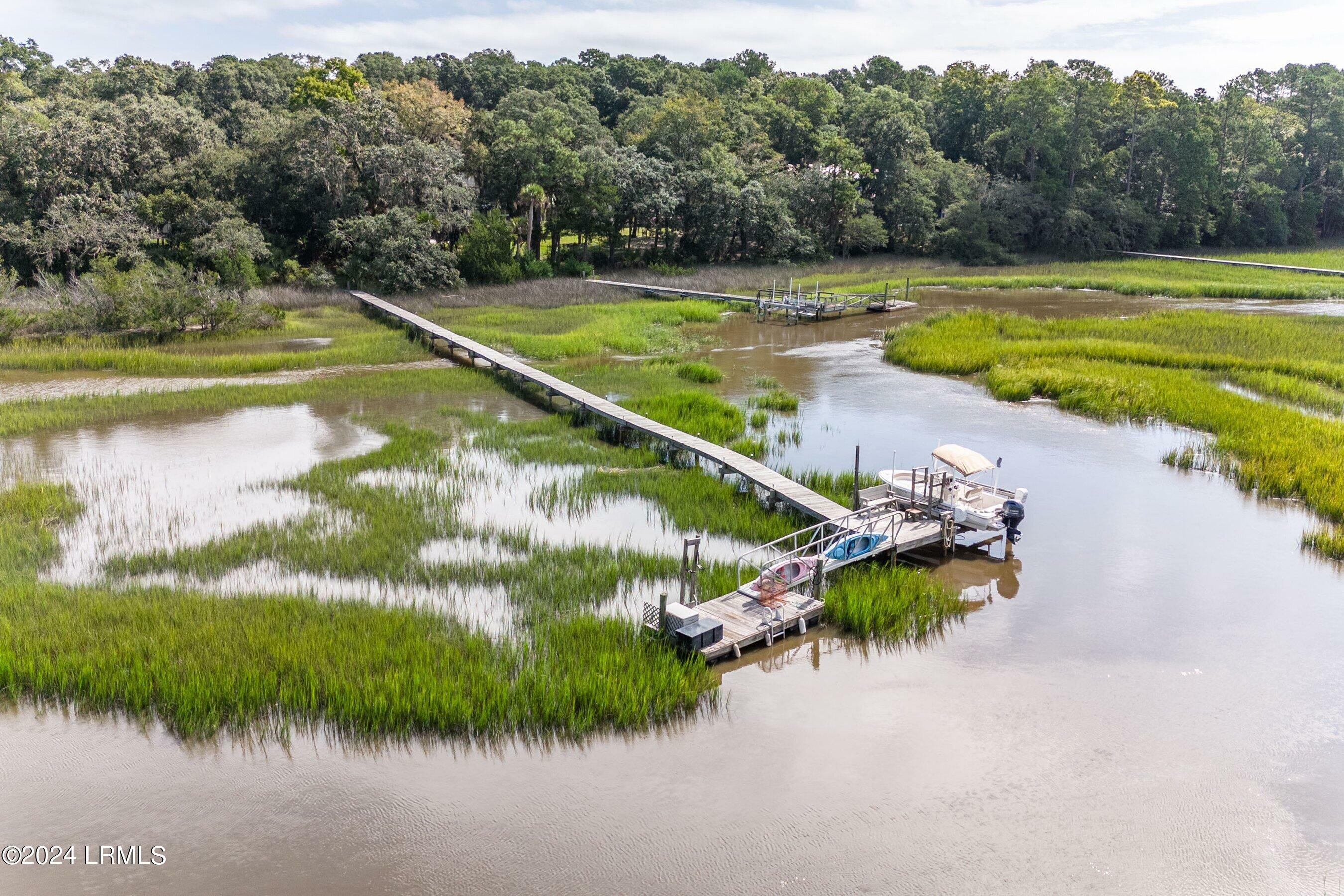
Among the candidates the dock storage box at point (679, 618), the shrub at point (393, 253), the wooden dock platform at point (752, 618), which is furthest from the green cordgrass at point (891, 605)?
the shrub at point (393, 253)

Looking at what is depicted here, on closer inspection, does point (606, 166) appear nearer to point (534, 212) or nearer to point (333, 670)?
point (534, 212)

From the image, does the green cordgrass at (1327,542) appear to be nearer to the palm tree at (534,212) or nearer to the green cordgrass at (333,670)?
the green cordgrass at (333,670)

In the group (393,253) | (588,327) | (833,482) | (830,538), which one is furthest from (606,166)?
(830,538)

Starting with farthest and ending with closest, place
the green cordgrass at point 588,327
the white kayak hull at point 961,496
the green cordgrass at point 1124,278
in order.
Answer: the green cordgrass at point 1124,278
the green cordgrass at point 588,327
the white kayak hull at point 961,496

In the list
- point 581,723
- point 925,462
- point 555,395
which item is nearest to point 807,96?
point 555,395

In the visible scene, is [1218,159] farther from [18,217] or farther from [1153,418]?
[18,217]

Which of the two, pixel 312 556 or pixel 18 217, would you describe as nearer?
pixel 312 556
